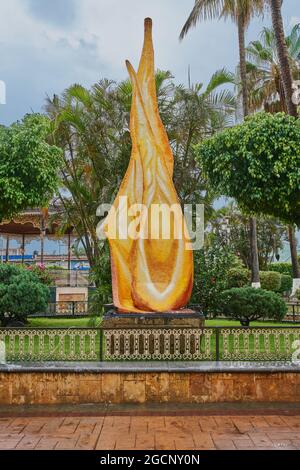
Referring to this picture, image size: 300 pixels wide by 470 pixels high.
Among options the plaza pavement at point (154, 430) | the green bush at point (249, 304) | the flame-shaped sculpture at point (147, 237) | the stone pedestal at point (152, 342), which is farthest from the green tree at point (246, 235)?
the plaza pavement at point (154, 430)

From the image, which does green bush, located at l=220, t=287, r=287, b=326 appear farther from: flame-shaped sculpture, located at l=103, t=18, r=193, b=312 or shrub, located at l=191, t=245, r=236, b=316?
flame-shaped sculpture, located at l=103, t=18, r=193, b=312

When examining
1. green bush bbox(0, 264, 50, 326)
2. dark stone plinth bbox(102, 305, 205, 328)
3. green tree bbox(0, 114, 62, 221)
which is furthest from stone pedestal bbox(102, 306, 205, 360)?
green bush bbox(0, 264, 50, 326)

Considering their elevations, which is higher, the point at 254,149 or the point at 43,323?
the point at 254,149

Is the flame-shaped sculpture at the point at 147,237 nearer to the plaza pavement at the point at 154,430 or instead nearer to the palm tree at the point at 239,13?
the plaza pavement at the point at 154,430

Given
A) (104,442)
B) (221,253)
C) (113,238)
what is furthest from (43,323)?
(104,442)

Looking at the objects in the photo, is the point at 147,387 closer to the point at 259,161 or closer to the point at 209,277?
the point at 259,161

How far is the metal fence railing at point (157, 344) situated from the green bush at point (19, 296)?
4.54 m

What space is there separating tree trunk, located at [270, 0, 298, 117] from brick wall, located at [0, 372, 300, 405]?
6.73m

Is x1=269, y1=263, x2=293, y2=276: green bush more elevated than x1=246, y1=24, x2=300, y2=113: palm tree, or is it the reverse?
x1=246, y1=24, x2=300, y2=113: palm tree

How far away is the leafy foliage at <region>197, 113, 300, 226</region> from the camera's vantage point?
847cm

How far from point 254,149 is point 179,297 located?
275 centimetres

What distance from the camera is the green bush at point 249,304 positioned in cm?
1275
